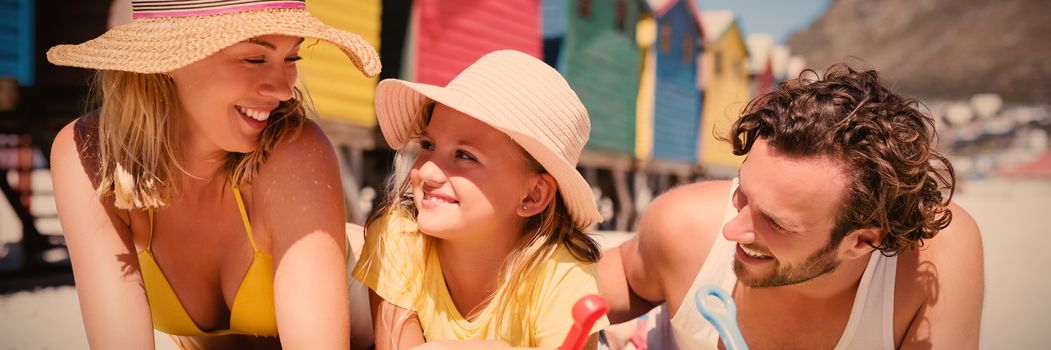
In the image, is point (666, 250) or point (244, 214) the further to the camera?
point (666, 250)

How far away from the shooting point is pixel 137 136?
78.2 inches

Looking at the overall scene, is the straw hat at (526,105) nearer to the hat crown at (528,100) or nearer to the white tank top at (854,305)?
the hat crown at (528,100)

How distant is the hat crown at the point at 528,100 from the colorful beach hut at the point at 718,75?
1285 centimetres

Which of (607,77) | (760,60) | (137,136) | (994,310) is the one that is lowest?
(994,310)

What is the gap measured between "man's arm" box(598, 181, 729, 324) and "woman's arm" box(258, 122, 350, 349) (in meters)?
1.06

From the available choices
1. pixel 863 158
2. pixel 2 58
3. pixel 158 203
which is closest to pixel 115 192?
pixel 158 203

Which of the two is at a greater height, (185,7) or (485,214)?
(185,7)

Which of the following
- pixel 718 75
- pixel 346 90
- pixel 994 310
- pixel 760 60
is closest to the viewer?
pixel 994 310

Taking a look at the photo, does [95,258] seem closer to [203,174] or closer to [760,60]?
[203,174]

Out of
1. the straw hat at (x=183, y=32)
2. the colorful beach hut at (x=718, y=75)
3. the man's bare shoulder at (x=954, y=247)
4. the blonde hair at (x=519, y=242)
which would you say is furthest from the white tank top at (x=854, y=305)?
the colorful beach hut at (x=718, y=75)

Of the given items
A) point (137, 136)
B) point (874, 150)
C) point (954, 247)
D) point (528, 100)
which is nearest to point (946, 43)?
point (954, 247)

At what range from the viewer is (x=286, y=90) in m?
1.98

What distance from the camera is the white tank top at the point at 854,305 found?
2.28 m

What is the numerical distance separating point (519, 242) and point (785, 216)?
791 mm
